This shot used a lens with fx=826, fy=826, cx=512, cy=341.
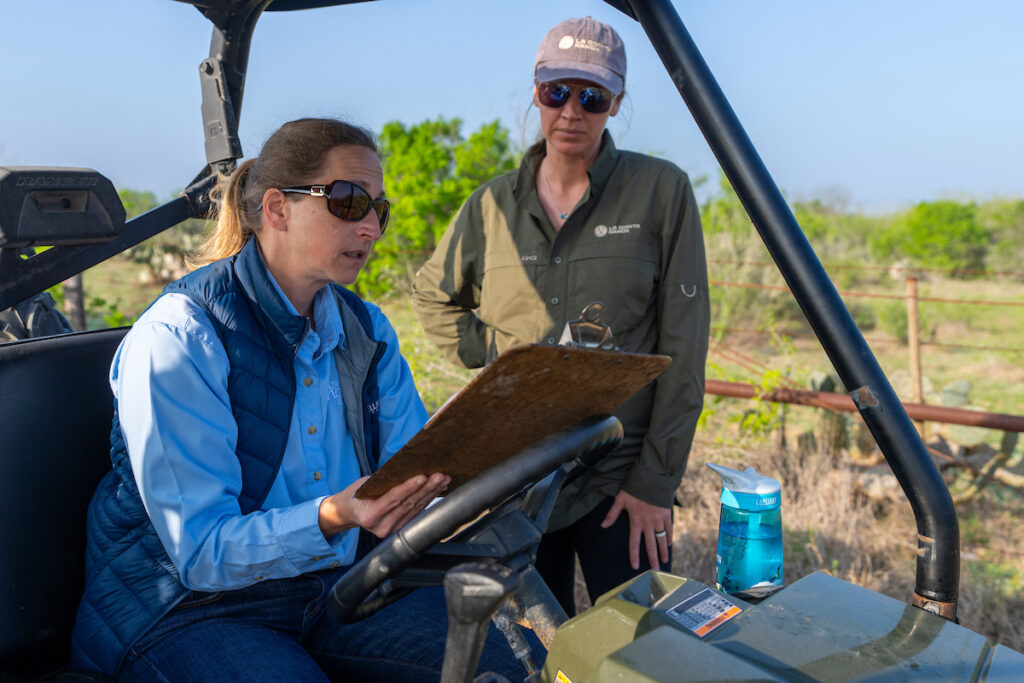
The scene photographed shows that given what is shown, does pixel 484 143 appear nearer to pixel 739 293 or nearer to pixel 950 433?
pixel 739 293

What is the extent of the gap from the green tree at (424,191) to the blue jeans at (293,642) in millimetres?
4690

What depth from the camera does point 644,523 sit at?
2.07m

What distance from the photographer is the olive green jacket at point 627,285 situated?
6.73 feet

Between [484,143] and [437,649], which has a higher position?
[484,143]

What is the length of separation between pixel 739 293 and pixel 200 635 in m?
7.46

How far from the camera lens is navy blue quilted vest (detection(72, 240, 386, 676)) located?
4.87 ft

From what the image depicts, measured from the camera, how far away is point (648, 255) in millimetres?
2064

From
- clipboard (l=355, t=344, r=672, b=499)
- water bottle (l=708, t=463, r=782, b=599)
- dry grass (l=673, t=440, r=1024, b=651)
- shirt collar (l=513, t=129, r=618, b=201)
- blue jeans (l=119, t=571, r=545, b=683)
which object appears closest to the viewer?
clipboard (l=355, t=344, r=672, b=499)

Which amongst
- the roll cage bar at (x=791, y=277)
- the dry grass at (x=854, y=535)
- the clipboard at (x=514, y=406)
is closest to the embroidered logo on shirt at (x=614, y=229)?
the roll cage bar at (x=791, y=277)

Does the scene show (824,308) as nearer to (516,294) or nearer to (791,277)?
(791,277)

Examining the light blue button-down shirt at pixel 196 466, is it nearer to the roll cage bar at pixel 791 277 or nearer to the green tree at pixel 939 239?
the roll cage bar at pixel 791 277

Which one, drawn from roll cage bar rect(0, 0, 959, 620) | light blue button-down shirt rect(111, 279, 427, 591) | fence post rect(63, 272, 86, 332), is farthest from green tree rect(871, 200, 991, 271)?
light blue button-down shirt rect(111, 279, 427, 591)

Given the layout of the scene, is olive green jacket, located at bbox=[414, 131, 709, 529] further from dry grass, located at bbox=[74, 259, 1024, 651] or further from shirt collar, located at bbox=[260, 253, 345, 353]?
dry grass, located at bbox=[74, 259, 1024, 651]

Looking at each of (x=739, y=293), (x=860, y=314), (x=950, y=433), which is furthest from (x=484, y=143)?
(x=860, y=314)
